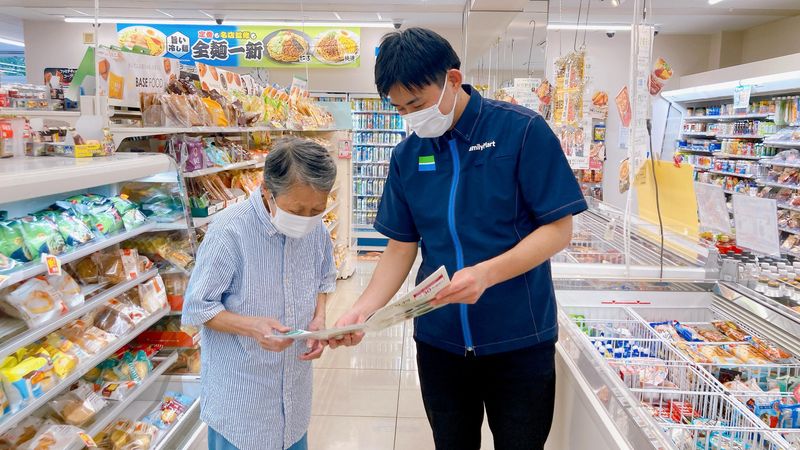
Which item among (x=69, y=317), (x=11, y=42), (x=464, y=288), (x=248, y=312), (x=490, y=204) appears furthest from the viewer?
(x=11, y=42)

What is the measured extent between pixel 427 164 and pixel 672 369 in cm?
107

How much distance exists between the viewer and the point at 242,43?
10055 mm

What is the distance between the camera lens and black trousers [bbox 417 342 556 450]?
1716mm

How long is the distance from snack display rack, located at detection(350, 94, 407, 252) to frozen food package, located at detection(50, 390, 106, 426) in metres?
7.99

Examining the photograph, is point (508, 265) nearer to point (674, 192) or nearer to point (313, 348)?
point (313, 348)

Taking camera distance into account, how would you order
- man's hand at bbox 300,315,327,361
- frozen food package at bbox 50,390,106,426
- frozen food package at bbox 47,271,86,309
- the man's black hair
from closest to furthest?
the man's black hair, man's hand at bbox 300,315,327,361, frozen food package at bbox 47,271,86,309, frozen food package at bbox 50,390,106,426

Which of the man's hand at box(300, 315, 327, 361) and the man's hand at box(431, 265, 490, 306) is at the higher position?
the man's hand at box(431, 265, 490, 306)

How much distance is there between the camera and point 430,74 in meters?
1.54

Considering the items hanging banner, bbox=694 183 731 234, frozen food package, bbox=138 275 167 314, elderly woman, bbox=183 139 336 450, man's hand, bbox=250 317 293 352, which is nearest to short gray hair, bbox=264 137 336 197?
elderly woman, bbox=183 139 336 450

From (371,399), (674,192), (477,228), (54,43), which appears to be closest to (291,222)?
(477,228)

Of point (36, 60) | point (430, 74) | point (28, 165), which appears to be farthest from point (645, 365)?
point (36, 60)

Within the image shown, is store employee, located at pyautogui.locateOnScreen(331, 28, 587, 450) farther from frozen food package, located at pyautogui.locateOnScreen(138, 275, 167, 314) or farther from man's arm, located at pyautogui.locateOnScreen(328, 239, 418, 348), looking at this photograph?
frozen food package, located at pyautogui.locateOnScreen(138, 275, 167, 314)

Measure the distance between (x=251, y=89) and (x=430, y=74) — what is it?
14.1 feet

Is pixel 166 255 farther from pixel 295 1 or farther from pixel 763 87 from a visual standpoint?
pixel 763 87
